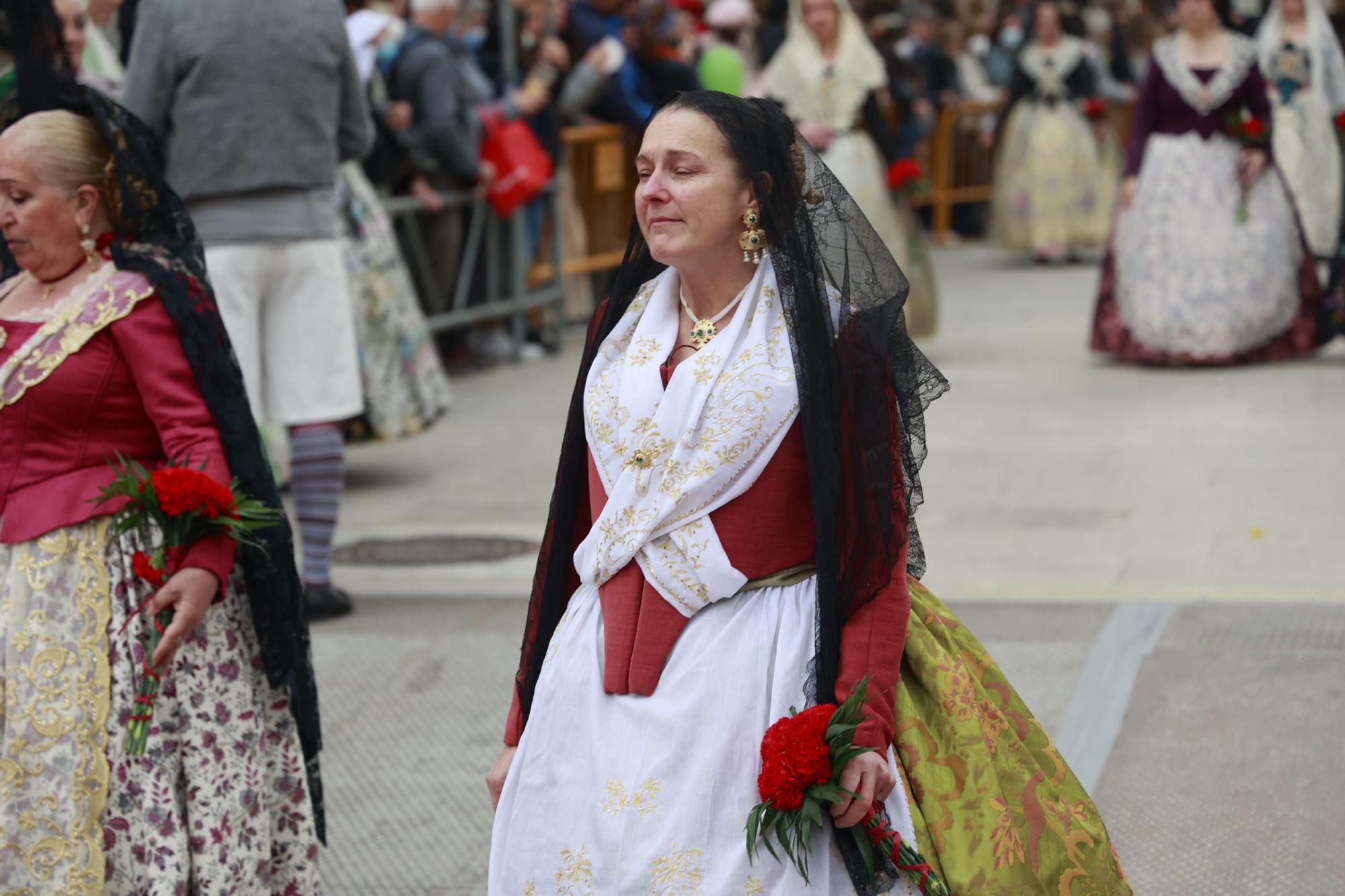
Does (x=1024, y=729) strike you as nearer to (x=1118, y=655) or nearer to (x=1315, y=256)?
(x=1118, y=655)

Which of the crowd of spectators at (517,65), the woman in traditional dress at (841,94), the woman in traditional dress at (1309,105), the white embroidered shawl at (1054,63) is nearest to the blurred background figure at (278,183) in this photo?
the crowd of spectators at (517,65)

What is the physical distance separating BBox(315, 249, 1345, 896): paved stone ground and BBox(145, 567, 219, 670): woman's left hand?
95cm

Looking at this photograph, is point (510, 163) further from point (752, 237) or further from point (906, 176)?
point (752, 237)

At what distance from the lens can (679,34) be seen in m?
12.9

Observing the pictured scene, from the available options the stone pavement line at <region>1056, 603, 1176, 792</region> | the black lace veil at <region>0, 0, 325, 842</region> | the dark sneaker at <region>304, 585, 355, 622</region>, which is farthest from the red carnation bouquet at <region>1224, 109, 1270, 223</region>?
the black lace veil at <region>0, 0, 325, 842</region>

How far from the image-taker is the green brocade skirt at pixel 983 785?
2.74 metres

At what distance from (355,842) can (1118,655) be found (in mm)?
2258

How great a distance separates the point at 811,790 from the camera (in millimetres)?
2588

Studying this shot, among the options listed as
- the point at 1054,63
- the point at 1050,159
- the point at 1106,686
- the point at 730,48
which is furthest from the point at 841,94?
the point at 1050,159

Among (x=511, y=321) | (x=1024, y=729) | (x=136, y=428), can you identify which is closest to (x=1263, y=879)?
(x=1024, y=729)

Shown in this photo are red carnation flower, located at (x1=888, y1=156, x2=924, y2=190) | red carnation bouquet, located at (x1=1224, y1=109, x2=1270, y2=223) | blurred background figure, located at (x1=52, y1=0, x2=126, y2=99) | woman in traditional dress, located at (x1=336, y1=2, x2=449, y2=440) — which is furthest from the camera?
red carnation flower, located at (x1=888, y1=156, x2=924, y2=190)

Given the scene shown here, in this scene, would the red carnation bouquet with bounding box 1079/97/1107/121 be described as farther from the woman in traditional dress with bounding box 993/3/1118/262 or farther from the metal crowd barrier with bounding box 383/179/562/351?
the metal crowd barrier with bounding box 383/179/562/351

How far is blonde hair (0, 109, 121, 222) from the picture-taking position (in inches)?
138

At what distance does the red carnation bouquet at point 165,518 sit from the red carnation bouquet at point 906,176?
7406mm
